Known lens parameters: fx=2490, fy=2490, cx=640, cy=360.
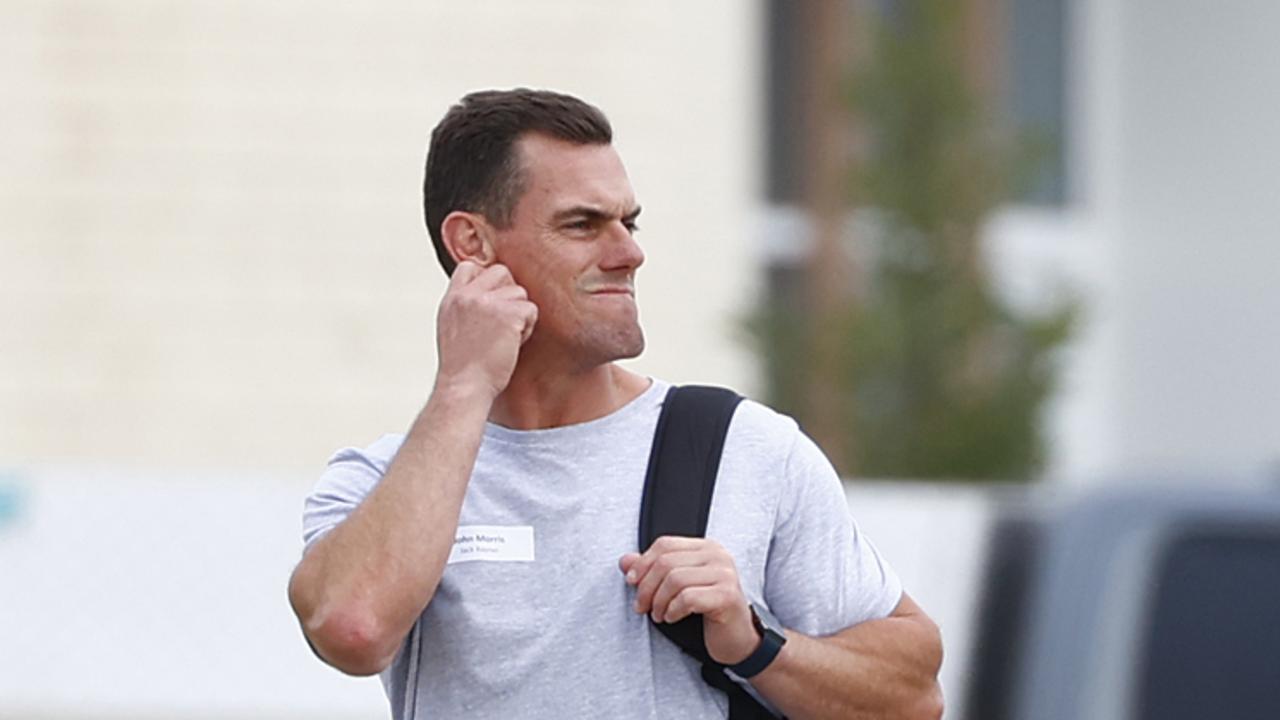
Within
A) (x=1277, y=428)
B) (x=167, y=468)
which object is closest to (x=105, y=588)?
(x=167, y=468)

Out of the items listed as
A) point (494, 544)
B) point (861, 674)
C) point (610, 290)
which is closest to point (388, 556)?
point (494, 544)

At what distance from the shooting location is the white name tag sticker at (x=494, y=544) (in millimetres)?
2625

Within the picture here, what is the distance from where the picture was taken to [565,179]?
269 cm

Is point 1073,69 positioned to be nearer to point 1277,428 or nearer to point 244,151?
point 1277,428

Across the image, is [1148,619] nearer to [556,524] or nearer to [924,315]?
[556,524]

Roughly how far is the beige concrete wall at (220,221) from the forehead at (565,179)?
5589 millimetres

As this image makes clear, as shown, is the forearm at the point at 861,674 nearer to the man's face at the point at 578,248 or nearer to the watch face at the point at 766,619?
the watch face at the point at 766,619

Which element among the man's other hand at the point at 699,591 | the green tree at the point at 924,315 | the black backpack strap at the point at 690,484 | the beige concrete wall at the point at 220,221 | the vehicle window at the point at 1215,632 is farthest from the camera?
the green tree at the point at 924,315

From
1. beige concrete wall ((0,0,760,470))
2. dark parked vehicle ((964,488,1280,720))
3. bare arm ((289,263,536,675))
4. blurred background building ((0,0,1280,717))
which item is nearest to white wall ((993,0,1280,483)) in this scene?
blurred background building ((0,0,1280,717))

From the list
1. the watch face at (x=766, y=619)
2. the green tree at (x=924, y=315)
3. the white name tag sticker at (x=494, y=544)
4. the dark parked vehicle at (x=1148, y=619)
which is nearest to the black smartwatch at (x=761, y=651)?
the watch face at (x=766, y=619)

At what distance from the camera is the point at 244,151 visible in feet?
27.5

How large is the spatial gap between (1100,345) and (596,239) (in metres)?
13.2

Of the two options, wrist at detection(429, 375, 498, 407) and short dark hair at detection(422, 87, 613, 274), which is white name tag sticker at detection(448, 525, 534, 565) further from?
short dark hair at detection(422, 87, 613, 274)

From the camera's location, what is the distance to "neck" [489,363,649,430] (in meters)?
2.74
